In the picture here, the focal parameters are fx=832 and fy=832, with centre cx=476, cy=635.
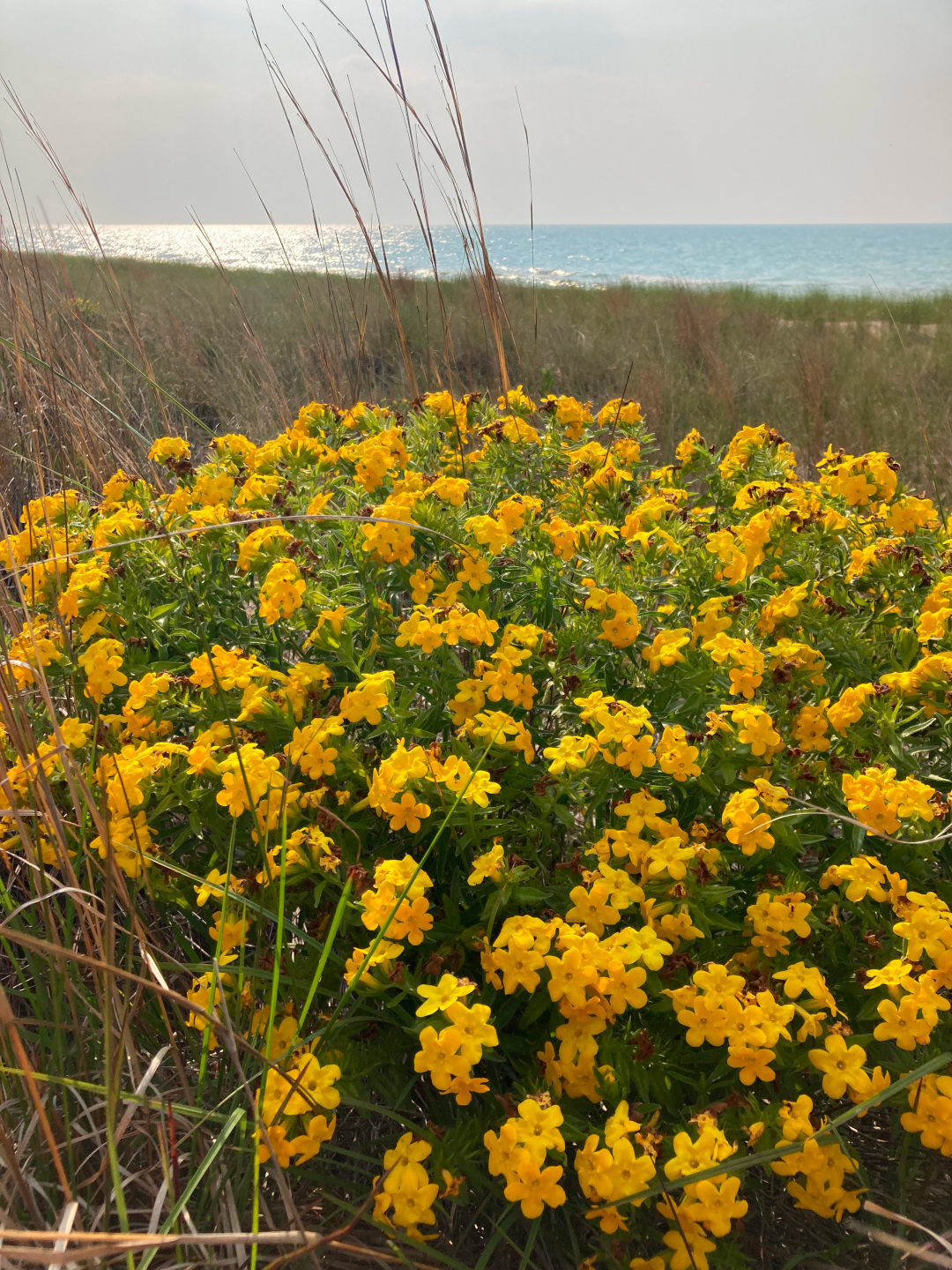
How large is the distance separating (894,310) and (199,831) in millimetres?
13392

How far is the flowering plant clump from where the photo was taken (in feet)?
3.67

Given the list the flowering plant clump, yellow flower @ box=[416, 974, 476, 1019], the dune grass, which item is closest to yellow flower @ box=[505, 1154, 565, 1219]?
the flowering plant clump

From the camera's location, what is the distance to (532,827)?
55.2 inches

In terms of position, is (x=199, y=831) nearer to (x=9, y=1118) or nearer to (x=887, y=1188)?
(x=9, y=1118)

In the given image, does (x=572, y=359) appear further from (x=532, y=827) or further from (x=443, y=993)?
(x=443, y=993)

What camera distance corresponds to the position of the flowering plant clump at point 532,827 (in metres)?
1.12

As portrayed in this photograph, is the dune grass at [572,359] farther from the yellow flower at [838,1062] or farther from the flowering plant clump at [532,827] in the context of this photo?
the yellow flower at [838,1062]

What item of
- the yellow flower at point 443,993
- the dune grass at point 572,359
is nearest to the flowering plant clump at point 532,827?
the yellow flower at point 443,993

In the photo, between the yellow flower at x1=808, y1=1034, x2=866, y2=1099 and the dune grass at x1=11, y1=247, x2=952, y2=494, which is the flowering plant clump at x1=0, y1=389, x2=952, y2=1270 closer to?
the yellow flower at x1=808, y1=1034, x2=866, y2=1099

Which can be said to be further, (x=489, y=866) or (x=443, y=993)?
(x=489, y=866)

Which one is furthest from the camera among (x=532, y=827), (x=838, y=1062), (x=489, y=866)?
(x=532, y=827)

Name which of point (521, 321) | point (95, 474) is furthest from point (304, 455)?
point (521, 321)

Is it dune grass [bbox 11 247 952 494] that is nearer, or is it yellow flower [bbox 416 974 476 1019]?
yellow flower [bbox 416 974 476 1019]

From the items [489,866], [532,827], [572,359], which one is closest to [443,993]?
[489,866]
